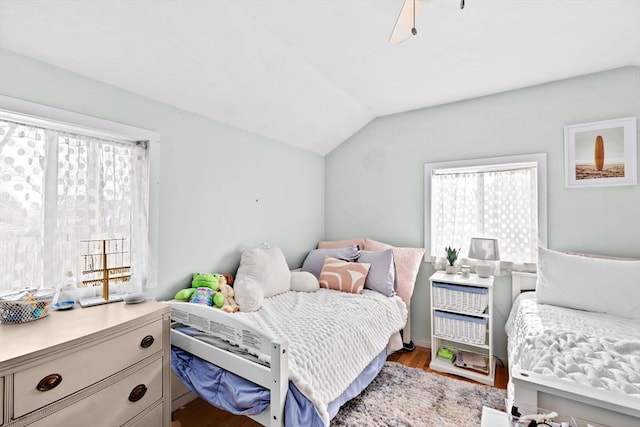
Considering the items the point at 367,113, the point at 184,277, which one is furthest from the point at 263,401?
the point at 367,113

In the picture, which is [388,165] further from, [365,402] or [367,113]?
[365,402]

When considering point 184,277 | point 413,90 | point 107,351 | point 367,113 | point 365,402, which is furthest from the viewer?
point 367,113

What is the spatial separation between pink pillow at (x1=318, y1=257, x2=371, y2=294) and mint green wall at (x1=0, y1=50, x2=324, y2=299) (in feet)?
1.92

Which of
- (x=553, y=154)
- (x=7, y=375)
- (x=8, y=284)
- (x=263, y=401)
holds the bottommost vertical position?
(x=263, y=401)

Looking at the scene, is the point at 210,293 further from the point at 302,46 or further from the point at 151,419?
the point at 302,46

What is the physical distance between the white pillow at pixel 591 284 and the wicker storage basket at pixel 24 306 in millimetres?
3083

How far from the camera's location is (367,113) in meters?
3.29

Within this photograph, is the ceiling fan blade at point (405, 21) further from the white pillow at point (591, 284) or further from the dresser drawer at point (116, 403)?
the dresser drawer at point (116, 403)

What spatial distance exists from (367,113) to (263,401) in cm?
289

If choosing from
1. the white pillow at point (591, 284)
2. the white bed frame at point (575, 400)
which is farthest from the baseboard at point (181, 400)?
the white pillow at point (591, 284)

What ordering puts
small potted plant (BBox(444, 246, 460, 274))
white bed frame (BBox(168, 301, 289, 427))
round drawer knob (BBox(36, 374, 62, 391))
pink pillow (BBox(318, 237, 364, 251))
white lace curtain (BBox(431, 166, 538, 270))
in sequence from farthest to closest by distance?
pink pillow (BBox(318, 237, 364, 251)) < small potted plant (BBox(444, 246, 460, 274)) < white lace curtain (BBox(431, 166, 538, 270)) < white bed frame (BBox(168, 301, 289, 427)) < round drawer knob (BBox(36, 374, 62, 391))

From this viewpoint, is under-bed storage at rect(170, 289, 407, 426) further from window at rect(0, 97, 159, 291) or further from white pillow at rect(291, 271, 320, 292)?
window at rect(0, 97, 159, 291)

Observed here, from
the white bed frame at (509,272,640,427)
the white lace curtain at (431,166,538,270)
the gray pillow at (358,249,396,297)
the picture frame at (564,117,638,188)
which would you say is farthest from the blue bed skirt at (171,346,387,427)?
the picture frame at (564,117,638,188)

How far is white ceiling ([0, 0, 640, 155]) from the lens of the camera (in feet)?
5.01
